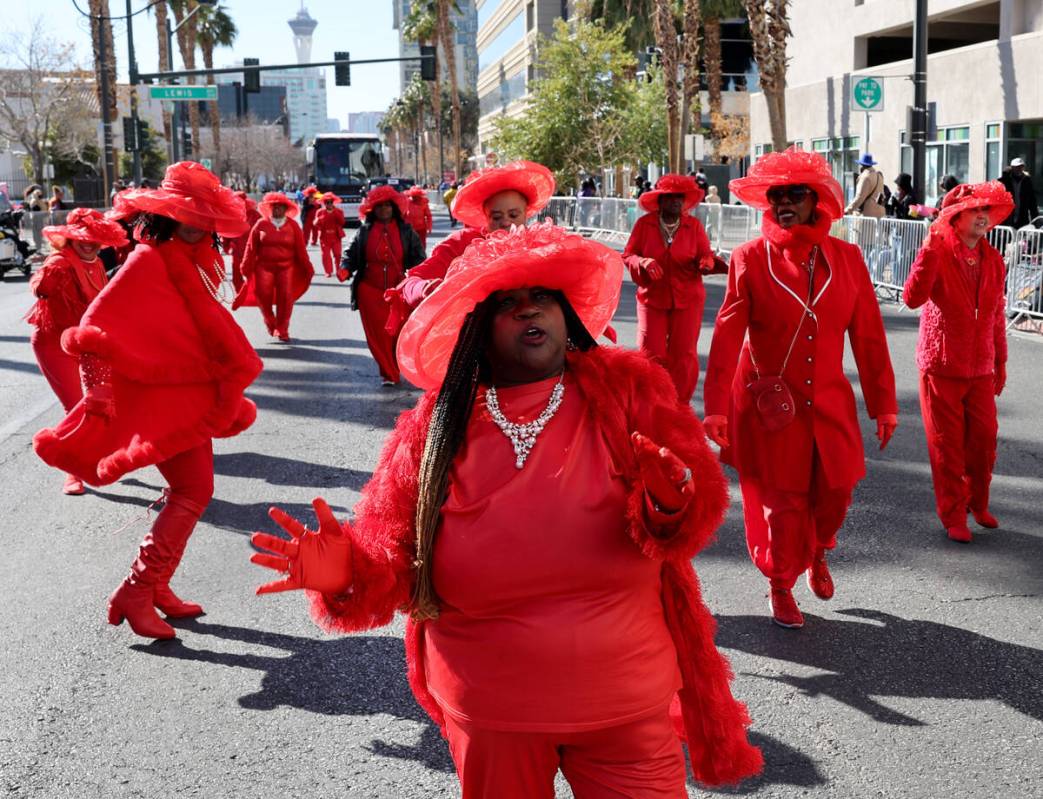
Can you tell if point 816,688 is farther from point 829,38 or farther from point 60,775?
point 829,38

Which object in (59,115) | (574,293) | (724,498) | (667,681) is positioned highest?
(59,115)

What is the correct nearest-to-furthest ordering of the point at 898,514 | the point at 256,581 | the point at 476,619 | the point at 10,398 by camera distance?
the point at 476,619
the point at 256,581
the point at 898,514
the point at 10,398

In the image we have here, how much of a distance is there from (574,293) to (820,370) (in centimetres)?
257

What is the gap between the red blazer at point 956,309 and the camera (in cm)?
664

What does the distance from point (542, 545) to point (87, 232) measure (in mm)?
6302

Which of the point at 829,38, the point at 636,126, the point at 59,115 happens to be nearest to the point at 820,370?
the point at 829,38

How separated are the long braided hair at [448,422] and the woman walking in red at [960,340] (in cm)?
427

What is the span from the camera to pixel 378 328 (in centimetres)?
1273

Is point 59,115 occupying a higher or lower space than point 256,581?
higher

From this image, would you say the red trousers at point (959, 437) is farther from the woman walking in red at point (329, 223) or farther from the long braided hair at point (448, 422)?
the woman walking in red at point (329, 223)

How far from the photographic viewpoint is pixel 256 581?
6230 mm

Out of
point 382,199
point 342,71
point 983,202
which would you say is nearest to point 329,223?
point 382,199

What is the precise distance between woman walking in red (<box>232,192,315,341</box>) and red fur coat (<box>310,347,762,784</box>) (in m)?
13.2

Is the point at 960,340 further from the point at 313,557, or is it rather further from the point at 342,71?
the point at 342,71
